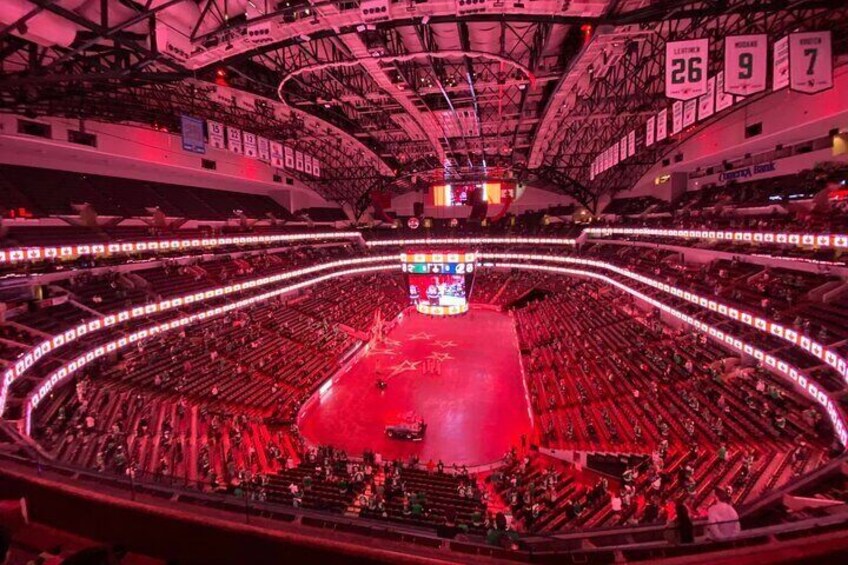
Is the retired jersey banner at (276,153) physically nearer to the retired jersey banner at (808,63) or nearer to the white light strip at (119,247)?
the white light strip at (119,247)

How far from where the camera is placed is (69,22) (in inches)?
562

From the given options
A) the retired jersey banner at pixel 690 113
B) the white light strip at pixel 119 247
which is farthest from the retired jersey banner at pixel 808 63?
the white light strip at pixel 119 247

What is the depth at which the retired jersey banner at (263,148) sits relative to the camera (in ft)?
81.8

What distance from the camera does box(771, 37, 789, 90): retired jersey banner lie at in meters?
12.2

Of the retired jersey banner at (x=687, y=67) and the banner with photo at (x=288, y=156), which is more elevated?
the banner with photo at (x=288, y=156)

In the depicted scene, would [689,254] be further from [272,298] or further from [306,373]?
[272,298]

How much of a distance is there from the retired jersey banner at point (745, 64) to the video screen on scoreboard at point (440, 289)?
29494 mm

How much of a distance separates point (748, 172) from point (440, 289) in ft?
86.4

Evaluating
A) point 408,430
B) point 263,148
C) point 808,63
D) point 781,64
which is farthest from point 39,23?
point 808,63

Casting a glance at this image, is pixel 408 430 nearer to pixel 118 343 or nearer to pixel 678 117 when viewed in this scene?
pixel 118 343

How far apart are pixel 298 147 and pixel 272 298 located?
1471 centimetres

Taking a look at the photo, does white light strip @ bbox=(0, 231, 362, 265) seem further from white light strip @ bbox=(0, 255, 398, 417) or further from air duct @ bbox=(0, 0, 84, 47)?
air duct @ bbox=(0, 0, 84, 47)

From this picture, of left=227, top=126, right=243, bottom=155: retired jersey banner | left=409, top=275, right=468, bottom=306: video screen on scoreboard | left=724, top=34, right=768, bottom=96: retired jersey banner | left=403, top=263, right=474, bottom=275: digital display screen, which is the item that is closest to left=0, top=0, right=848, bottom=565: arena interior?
left=724, top=34, right=768, bottom=96: retired jersey banner

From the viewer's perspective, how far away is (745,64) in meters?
12.1
